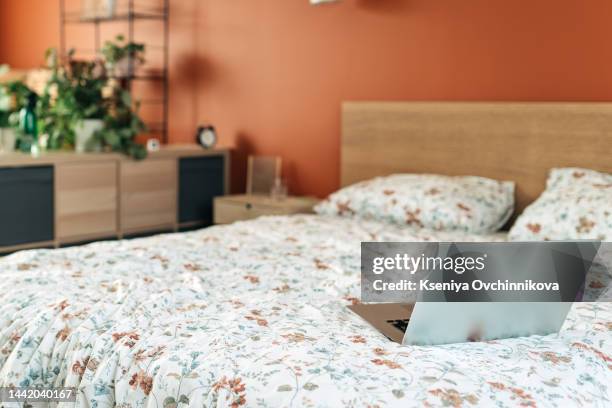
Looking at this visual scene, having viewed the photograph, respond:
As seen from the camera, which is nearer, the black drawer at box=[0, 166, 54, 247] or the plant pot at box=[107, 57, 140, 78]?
the black drawer at box=[0, 166, 54, 247]

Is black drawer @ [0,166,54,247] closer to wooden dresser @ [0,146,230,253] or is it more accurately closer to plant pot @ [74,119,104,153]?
wooden dresser @ [0,146,230,253]

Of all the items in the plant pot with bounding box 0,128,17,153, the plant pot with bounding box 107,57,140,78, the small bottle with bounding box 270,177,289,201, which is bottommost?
the small bottle with bounding box 270,177,289,201

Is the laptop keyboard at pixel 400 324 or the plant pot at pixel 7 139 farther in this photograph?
the plant pot at pixel 7 139

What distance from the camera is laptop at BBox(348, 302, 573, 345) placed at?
4.99 ft

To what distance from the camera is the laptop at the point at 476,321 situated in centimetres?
152

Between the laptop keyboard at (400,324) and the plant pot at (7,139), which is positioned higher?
the plant pot at (7,139)

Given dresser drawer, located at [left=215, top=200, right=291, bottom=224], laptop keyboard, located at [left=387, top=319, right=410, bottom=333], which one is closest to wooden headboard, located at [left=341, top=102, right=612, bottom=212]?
dresser drawer, located at [left=215, top=200, right=291, bottom=224]

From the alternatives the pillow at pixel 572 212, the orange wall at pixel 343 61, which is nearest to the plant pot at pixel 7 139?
the orange wall at pixel 343 61

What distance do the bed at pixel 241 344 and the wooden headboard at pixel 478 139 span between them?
1109mm

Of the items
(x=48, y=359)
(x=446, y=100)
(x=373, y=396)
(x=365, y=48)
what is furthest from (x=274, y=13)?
(x=373, y=396)

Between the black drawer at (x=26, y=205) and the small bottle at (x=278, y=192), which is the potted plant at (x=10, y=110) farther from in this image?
the small bottle at (x=278, y=192)

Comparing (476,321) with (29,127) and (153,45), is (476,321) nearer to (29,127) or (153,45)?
(29,127)

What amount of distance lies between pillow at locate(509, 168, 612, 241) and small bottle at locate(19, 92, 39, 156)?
7.91 ft

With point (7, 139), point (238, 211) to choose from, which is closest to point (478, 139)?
point (238, 211)
